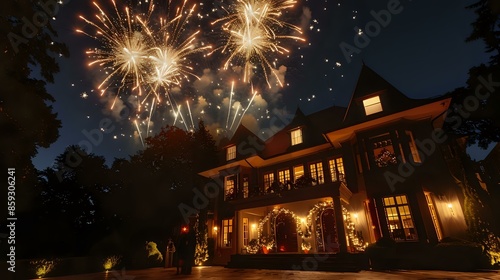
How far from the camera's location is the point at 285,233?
17.5m

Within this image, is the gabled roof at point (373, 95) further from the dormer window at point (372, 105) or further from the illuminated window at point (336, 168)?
the illuminated window at point (336, 168)

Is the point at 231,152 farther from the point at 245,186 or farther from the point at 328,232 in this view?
the point at 328,232

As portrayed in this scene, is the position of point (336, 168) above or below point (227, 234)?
above

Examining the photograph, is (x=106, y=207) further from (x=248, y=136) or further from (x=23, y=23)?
(x=23, y=23)

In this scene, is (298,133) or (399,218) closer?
(399,218)

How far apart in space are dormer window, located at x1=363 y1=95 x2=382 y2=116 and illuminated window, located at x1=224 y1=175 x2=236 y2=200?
1116 centimetres

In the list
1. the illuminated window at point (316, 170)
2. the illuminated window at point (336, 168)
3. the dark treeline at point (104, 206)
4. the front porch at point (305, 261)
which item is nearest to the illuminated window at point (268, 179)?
the illuminated window at point (316, 170)

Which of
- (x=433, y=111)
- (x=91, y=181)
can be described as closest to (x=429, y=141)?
(x=433, y=111)

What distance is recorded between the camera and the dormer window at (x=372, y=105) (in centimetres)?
1504

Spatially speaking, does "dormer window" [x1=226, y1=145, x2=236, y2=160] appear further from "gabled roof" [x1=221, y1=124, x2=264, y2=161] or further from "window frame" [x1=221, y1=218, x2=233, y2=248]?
"window frame" [x1=221, y1=218, x2=233, y2=248]

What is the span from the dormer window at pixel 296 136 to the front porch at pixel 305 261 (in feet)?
27.4

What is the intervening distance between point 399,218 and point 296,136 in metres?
8.81

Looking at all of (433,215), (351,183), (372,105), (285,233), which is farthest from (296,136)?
(433,215)

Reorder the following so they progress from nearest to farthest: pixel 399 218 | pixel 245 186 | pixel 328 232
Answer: pixel 399 218 → pixel 328 232 → pixel 245 186
